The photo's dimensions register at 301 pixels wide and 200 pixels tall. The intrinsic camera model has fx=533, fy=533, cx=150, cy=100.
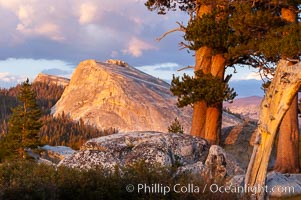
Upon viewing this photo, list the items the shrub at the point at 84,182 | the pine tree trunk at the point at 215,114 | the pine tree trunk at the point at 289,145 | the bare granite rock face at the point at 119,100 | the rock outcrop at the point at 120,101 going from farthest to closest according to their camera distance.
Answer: the bare granite rock face at the point at 119,100 → the rock outcrop at the point at 120,101 → the pine tree trunk at the point at 215,114 → the pine tree trunk at the point at 289,145 → the shrub at the point at 84,182

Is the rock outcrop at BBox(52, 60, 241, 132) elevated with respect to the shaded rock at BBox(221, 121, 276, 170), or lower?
elevated

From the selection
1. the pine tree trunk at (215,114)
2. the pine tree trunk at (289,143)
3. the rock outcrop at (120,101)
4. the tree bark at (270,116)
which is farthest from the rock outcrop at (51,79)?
the tree bark at (270,116)

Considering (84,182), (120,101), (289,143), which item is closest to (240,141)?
(289,143)

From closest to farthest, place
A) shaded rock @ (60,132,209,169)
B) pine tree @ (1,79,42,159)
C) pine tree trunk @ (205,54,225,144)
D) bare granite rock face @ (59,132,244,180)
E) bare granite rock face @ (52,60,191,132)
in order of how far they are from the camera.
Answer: bare granite rock face @ (59,132,244,180), shaded rock @ (60,132,209,169), pine tree trunk @ (205,54,225,144), pine tree @ (1,79,42,159), bare granite rock face @ (52,60,191,132)

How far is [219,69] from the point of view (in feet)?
62.4

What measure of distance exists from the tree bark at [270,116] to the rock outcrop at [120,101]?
89.0ft

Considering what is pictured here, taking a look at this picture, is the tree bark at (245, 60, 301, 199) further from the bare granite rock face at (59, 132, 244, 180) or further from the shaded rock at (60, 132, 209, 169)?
the shaded rock at (60, 132, 209, 169)

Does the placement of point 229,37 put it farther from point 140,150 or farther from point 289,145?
point 140,150

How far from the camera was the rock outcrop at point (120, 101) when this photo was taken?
134ft

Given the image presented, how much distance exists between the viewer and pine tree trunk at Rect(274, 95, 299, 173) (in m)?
18.5

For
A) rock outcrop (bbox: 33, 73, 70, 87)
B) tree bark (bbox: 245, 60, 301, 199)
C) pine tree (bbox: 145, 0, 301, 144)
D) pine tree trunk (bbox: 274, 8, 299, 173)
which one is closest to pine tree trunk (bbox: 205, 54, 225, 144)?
pine tree (bbox: 145, 0, 301, 144)

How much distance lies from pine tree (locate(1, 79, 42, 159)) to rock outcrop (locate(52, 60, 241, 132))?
12.0 m

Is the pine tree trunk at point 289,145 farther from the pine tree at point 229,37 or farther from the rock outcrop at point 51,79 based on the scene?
the rock outcrop at point 51,79

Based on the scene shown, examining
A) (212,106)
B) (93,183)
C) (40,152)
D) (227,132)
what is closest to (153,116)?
(40,152)
